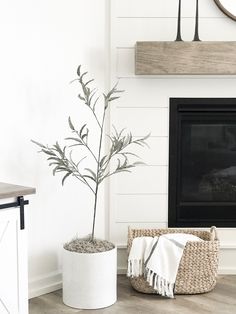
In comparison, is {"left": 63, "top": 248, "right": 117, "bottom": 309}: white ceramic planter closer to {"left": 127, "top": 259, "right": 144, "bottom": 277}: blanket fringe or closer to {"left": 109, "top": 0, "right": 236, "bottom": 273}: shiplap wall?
{"left": 127, "top": 259, "right": 144, "bottom": 277}: blanket fringe

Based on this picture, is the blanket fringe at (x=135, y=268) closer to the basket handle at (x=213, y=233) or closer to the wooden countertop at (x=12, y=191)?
the basket handle at (x=213, y=233)

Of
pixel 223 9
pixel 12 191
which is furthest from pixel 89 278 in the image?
pixel 223 9

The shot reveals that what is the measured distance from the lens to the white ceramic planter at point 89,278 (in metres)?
2.68

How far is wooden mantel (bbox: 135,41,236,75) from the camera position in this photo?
2984mm

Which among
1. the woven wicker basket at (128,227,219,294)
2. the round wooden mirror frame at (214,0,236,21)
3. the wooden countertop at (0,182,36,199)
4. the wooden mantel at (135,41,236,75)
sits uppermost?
the round wooden mirror frame at (214,0,236,21)

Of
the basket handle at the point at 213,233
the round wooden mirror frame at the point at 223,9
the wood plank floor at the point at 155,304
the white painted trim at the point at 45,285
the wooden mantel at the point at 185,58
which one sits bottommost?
the wood plank floor at the point at 155,304

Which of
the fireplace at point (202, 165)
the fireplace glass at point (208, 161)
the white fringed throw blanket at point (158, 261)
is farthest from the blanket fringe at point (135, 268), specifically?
the fireplace glass at point (208, 161)

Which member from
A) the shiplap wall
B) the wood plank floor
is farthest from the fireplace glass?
the wood plank floor

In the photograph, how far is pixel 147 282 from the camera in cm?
288

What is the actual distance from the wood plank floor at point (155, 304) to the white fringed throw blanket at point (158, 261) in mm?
79

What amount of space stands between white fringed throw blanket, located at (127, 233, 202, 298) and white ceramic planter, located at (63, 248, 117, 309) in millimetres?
167

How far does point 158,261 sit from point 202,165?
32.3 inches

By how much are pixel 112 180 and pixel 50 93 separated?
69 centimetres

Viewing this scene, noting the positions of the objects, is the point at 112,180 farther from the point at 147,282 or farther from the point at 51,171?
the point at 147,282
